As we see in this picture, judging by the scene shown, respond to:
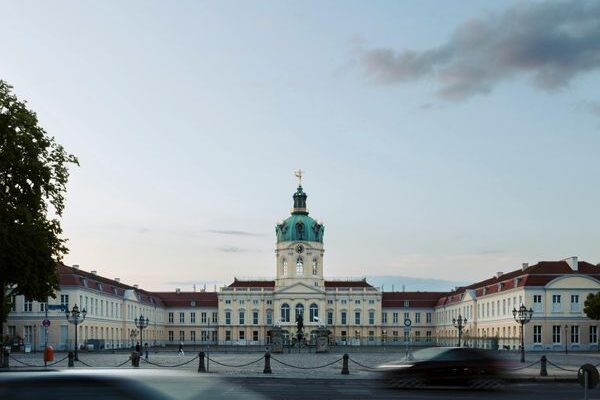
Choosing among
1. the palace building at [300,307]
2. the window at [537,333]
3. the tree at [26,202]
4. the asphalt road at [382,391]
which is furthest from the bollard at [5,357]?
the palace building at [300,307]

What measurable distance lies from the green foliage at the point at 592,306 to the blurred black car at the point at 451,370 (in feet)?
223

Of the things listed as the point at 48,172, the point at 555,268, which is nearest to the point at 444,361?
the point at 48,172

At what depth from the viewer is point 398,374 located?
27469mm

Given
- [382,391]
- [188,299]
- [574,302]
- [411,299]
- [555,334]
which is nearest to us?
[382,391]

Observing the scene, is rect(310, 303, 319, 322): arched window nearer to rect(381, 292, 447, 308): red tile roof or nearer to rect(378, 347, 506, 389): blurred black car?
rect(381, 292, 447, 308): red tile roof

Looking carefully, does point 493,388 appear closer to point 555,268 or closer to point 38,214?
point 38,214

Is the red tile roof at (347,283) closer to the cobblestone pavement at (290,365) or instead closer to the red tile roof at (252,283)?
the red tile roof at (252,283)

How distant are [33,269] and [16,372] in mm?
34499

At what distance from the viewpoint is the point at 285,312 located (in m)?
156

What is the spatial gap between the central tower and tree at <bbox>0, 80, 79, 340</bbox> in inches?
4433

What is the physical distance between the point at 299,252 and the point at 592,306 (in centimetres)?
7130

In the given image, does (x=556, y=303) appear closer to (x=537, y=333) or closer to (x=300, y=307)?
(x=537, y=333)

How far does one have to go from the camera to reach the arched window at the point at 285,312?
512 ft

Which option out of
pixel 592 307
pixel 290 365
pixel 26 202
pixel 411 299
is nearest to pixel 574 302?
pixel 592 307
